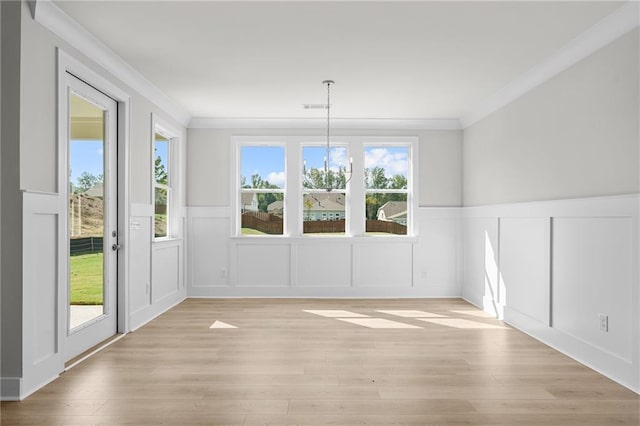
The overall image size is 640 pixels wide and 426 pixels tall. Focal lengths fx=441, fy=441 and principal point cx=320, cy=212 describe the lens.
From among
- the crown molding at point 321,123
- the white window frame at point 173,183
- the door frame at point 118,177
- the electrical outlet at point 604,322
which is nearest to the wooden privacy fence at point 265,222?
the white window frame at point 173,183

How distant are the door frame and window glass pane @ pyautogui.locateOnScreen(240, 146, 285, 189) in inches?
89.7

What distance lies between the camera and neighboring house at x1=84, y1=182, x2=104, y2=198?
3829 mm

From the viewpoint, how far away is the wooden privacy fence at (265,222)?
6531 millimetres

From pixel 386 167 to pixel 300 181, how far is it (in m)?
1.30

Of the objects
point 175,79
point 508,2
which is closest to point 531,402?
point 508,2

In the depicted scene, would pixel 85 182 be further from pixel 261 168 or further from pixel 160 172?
pixel 261 168

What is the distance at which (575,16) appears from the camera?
310 centimetres

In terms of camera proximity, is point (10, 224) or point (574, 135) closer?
point (10, 224)

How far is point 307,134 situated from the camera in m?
6.45

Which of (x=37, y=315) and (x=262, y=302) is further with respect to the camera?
(x=262, y=302)

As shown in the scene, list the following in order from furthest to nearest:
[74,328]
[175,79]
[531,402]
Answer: [175,79], [74,328], [531,402]

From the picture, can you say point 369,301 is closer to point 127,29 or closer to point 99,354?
point 99,354

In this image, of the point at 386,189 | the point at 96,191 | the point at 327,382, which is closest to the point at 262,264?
the point at 386,189

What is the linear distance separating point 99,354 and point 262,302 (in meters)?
2.57
